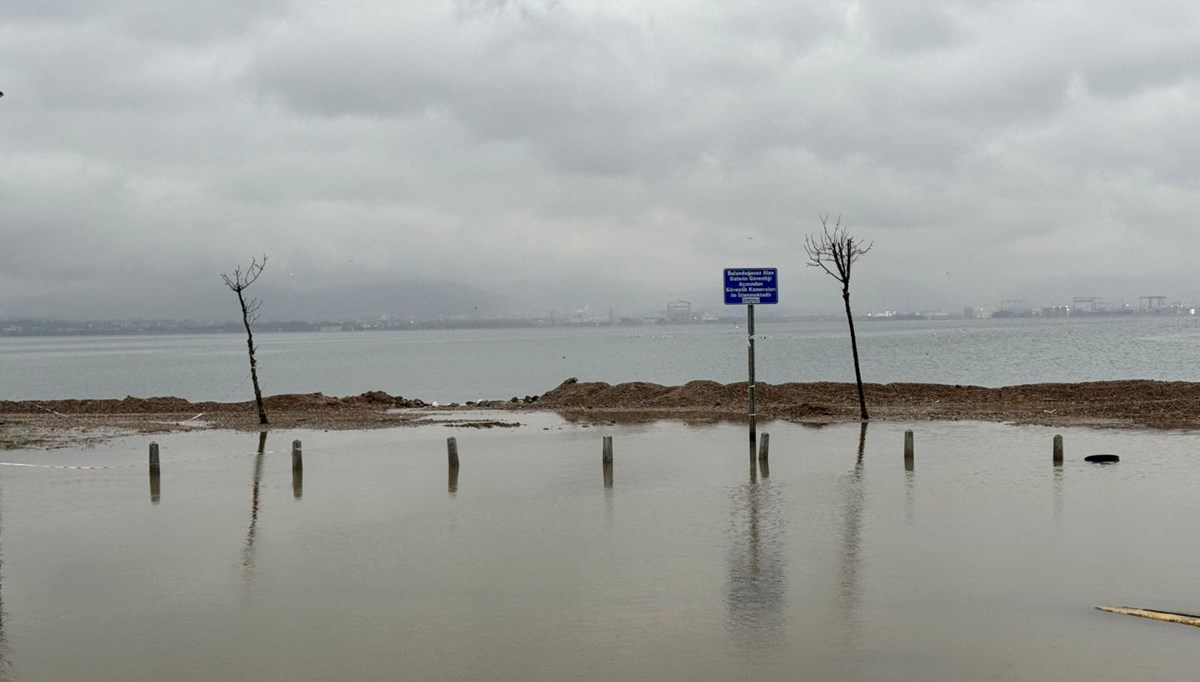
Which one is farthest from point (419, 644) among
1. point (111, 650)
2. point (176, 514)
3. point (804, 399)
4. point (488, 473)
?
point (804, 399)

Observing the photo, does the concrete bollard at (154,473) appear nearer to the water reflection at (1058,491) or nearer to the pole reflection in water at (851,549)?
the pole reflection in water at (851,549)

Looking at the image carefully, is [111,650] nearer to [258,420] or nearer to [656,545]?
[656,545]

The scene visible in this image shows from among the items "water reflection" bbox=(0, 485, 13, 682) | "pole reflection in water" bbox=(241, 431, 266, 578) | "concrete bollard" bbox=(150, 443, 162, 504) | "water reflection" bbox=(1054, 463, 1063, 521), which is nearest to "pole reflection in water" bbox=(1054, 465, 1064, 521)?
"water reflection" bbox=(1054, 463, 1063, 521)

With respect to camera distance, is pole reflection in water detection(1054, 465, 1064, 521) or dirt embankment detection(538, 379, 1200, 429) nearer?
pole reflection in water detection(1054, 465, 1064, 521)

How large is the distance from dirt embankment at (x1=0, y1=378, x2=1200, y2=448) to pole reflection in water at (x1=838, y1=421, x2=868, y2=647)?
43.3 feet

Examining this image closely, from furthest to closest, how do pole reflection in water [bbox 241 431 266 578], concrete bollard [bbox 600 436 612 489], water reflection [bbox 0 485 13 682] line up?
concrete bollard [bbox 600 436 612 489] → pole reflection in water [bbox 241 431 266 578] → water reflection [bbox 0 485 13 682]

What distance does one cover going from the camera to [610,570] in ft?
42.2

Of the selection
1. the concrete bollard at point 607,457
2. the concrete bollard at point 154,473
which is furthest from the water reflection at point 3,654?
the concrete bollard at point 607,457

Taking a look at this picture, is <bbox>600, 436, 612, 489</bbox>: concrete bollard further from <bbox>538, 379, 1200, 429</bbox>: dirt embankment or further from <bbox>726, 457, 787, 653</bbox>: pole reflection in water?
<bbox>538, 379, 1200, 429</bbox>: dirt embankment

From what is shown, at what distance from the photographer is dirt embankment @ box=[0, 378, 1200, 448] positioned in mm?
32031

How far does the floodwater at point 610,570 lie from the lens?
9531 millimetres

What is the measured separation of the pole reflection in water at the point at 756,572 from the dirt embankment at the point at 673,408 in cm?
1662

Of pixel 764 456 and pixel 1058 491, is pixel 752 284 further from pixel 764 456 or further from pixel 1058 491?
pixel 1058 491

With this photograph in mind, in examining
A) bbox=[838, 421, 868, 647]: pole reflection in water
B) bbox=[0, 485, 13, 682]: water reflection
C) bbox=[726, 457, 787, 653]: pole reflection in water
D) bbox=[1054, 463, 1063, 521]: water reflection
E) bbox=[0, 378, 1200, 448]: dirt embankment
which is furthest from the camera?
bbox=[0, 378, 1200, 448]: dirt embankment
